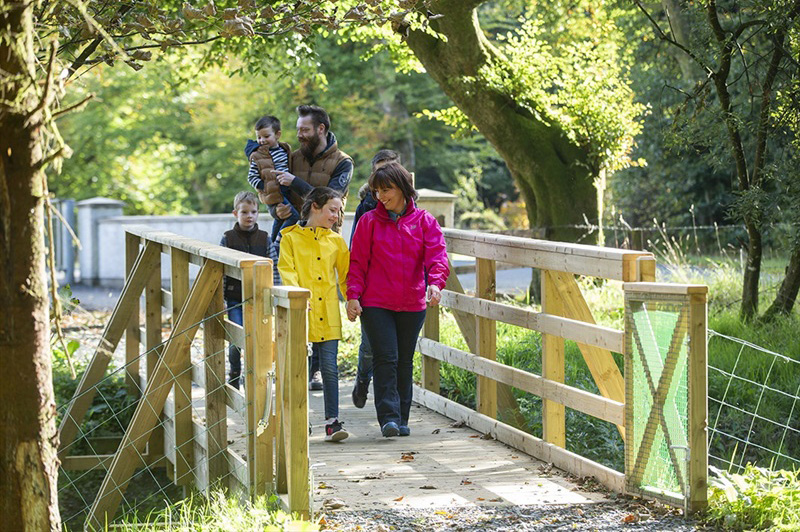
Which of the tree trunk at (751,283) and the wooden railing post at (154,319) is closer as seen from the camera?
the wooden railing post at (154,319)

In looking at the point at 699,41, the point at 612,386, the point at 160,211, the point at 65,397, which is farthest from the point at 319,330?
the point at 160,211

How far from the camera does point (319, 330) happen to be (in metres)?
6.40

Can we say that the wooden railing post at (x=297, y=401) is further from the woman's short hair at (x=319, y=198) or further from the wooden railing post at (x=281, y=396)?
the woman's short hair at (x=319, y=198)

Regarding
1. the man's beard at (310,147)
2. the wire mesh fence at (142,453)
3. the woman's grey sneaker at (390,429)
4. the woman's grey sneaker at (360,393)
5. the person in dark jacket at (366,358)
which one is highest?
the man's beard at (310,147)

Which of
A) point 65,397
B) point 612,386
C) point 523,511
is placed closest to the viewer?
point 523,511

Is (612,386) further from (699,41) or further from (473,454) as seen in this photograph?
(699,41)

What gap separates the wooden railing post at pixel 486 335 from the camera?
23.1 feet

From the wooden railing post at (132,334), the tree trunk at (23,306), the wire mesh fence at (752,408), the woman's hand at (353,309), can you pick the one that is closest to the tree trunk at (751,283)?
the wire mesh fence at (752,408)

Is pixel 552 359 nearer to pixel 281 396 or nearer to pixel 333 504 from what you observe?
pixel 333 504

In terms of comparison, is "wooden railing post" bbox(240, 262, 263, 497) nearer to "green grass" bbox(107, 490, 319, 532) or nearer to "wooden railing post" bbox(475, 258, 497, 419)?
"green grass" bbox(107, 490, 319, 532)

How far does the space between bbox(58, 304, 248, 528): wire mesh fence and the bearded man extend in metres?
1.29

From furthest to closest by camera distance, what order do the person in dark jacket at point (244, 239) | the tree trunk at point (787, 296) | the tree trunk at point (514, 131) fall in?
the tree trunk at point (514, 131) → the tree trunk at point (787, 296) → the person in dark jacket at point (244, 239)

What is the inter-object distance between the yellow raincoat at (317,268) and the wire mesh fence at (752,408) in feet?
9.52

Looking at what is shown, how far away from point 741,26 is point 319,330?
4.85 metres
